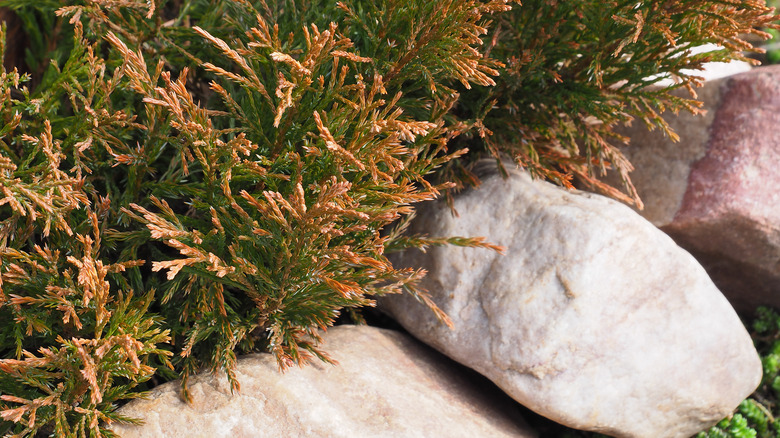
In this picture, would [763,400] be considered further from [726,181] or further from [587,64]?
[587,64]

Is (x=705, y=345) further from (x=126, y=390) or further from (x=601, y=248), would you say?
(x=126, y=390)

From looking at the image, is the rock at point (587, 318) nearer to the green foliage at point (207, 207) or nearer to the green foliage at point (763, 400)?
the green foliage at point (763, 400)

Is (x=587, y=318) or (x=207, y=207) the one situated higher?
(x=587, y=318)

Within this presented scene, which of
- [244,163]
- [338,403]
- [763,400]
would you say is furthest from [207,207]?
[763,400]

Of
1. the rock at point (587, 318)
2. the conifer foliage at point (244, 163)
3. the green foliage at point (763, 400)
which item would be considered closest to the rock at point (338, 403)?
the conifer foliage at point (244, 163)

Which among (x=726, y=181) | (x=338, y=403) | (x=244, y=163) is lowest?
(x=338, y=403)
